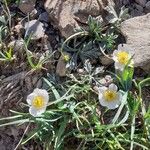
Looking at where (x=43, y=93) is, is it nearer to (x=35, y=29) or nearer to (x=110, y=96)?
(x=110, y=96)

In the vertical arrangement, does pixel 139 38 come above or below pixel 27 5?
below

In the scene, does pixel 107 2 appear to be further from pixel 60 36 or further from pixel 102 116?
pixel 102 116

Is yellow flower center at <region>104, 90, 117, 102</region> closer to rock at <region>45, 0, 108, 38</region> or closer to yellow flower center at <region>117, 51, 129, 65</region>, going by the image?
yellow flower center at <region>117, 51, 129, 65</region>

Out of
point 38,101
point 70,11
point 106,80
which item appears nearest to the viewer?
point 38,101

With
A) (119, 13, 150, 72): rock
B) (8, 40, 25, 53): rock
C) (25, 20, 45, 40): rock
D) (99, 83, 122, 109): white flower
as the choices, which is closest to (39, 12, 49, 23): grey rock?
(25, 20, 45, 40): rock

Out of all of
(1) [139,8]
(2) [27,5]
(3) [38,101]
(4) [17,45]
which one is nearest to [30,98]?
(3) [38,101]

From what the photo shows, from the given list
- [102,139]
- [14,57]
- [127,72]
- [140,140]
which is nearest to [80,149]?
[102,139]

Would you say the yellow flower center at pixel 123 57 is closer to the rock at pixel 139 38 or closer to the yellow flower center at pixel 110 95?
the rock at pixel 139 38
